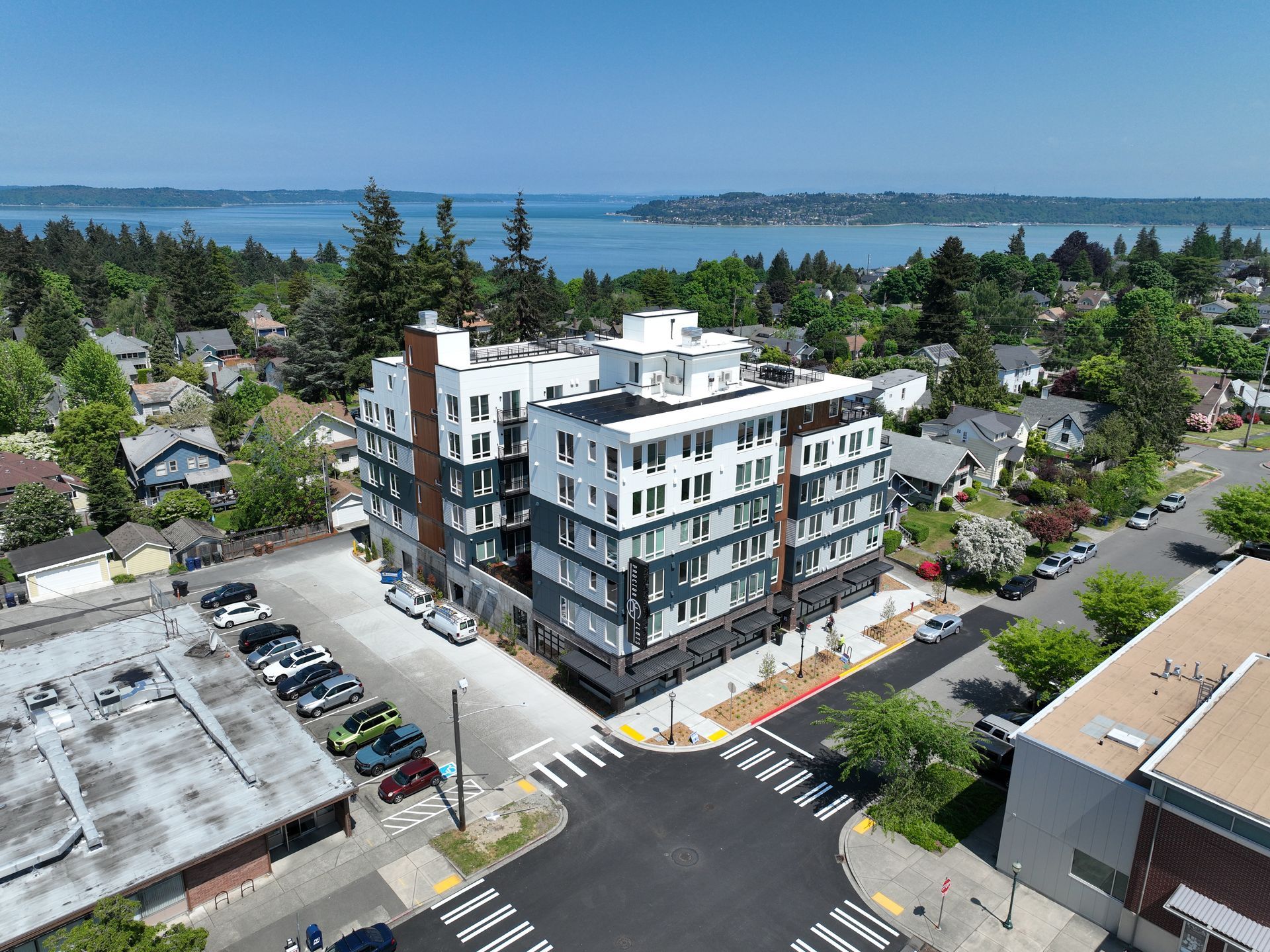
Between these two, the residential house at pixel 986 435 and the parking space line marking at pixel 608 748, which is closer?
the parking space line marking at pixel 608 748

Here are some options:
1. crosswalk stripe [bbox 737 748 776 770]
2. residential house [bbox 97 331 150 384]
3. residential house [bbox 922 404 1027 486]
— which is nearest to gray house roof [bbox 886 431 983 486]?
residential house [bbox 922 404 1027 486]

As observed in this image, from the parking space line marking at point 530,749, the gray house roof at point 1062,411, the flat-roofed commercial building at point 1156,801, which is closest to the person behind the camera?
the flat-roofed commercial building at point 1156,801

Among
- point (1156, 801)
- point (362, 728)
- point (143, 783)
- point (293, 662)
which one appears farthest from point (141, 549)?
point (1156, 801)

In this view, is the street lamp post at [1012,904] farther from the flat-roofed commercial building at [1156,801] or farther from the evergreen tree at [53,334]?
the evergreen tree at [53,334]

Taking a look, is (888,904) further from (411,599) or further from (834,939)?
(411,599)

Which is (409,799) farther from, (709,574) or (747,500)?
(747,500)

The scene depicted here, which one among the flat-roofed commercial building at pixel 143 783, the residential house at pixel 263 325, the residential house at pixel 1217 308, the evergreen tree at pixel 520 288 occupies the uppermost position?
the evergreen tree at pixel 520 288

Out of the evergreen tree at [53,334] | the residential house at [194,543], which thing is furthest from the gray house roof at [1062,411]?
the evergreen tree at [53,334]

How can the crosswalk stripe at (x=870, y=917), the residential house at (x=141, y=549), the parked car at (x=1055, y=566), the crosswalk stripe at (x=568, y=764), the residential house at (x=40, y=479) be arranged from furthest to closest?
1. the residential house at (x=40, y=479)
2. the parked car at (x=1055, y=566)
3. the residential house at (x=141, y=549)
4. the crosswalk stripe at (x=568, y=764)
5. the crosswalk stripe at (x=870, y=917)
